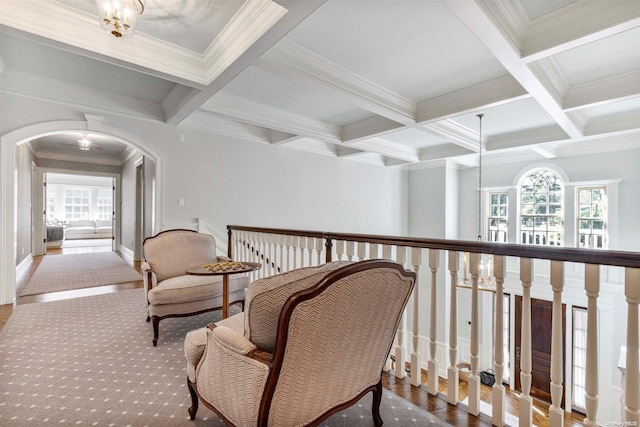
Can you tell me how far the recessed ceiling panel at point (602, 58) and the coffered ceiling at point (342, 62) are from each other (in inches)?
0.7

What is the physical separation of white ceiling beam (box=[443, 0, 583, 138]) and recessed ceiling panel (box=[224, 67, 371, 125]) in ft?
4.90

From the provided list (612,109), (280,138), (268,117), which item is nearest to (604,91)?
(612,109)

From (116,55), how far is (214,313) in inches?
105

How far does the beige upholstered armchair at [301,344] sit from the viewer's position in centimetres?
105

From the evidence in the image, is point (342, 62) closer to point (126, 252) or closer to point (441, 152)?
point (441, 152)

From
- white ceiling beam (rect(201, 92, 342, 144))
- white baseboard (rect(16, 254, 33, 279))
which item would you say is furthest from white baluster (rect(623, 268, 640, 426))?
white baseboard (rect(16, 254, 33, 279))

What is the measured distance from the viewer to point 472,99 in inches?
139

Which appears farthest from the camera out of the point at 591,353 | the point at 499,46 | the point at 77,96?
the point at 77,96

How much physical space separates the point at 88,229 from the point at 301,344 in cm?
1390

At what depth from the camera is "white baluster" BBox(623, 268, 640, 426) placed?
1.07 metres

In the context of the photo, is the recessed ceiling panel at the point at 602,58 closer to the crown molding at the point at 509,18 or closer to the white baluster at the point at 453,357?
the crown molding at the point at 509,18

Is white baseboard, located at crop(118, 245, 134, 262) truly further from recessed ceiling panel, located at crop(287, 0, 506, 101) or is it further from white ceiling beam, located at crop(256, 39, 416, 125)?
recessed ceiling panel, located at crop(287, 0, 506, 101)

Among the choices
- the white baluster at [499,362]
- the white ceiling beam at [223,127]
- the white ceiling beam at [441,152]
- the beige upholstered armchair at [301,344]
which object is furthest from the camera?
the white ceiling beam at [441,152]

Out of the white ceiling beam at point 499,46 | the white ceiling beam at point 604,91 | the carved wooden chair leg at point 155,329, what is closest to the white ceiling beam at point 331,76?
the white ceiling beam at point 499,46
